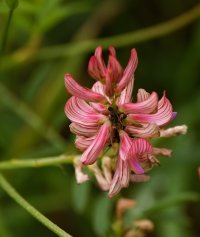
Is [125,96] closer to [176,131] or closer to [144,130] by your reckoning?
[144,130]

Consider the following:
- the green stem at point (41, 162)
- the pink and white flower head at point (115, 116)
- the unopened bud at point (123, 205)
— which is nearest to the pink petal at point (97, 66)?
the pink and white flower head at point (115, 116)

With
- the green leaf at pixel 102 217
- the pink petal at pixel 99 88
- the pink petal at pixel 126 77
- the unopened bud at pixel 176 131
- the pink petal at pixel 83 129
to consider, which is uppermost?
the pink petal at pixel 126 77

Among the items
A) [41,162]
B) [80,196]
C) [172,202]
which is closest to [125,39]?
[80,196]

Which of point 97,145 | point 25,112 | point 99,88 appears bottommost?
point 25,112

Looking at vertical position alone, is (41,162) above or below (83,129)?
below

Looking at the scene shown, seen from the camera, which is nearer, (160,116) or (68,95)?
(160,116)

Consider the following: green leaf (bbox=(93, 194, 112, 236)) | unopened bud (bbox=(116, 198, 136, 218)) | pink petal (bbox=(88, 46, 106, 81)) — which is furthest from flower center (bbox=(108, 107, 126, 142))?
green leaf (bbox=(93, 194, 112, 236))

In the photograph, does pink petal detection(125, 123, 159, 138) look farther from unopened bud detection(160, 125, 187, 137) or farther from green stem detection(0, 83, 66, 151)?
green stem detection(0, 83, 66, 151)

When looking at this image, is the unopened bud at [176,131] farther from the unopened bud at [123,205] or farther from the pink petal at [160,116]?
the unopened bud at [123,205]
